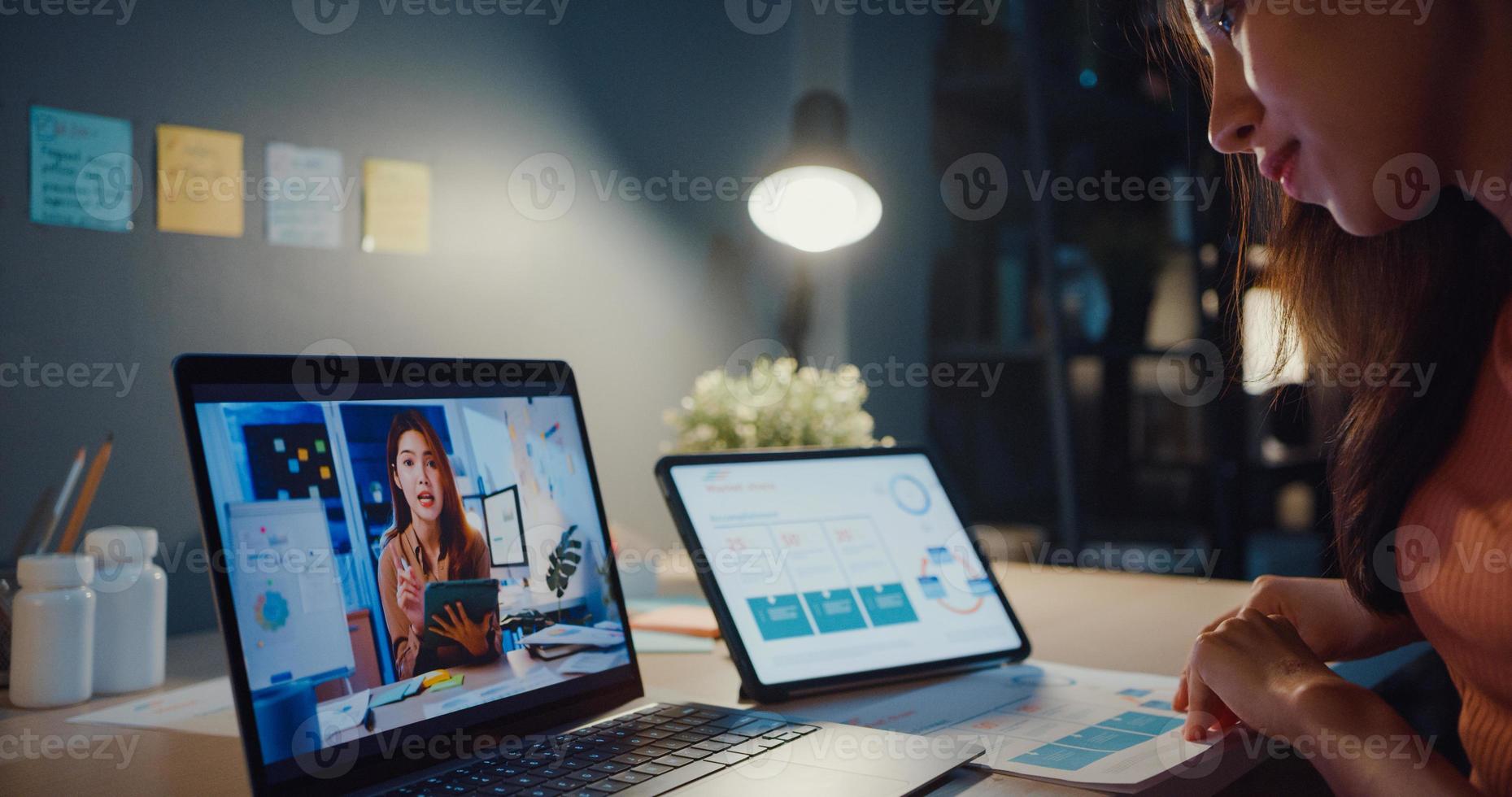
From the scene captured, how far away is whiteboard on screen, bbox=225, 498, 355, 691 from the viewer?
2.12ft

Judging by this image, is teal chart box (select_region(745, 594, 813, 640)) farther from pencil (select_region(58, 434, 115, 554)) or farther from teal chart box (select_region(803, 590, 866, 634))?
pencil (select_region(58, 434, 115, 554))

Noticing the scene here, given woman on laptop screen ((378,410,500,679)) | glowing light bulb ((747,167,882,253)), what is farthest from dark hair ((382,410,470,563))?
glowing light bulb ((747,167,882,253))

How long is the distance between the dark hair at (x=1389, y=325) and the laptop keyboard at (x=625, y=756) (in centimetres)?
52

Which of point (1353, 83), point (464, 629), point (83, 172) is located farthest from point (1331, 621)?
point (83, 172)

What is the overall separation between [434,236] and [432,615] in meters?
0.89

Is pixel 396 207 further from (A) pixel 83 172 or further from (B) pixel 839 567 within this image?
(B) pixel 839 567

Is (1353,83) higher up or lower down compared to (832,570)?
higher up

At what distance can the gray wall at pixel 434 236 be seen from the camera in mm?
1175

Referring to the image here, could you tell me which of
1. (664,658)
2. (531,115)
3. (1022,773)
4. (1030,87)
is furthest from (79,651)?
(1030,87)

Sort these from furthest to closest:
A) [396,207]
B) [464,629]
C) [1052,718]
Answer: [396,207], [1052,718], [464,629]

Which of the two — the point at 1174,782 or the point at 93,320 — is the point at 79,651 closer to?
the point at 93,320

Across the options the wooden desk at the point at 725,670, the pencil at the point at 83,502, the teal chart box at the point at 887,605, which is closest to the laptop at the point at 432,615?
the wooden desk at the point at 725,670

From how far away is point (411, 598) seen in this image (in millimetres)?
748

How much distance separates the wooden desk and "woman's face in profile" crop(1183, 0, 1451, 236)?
1.60 ft
